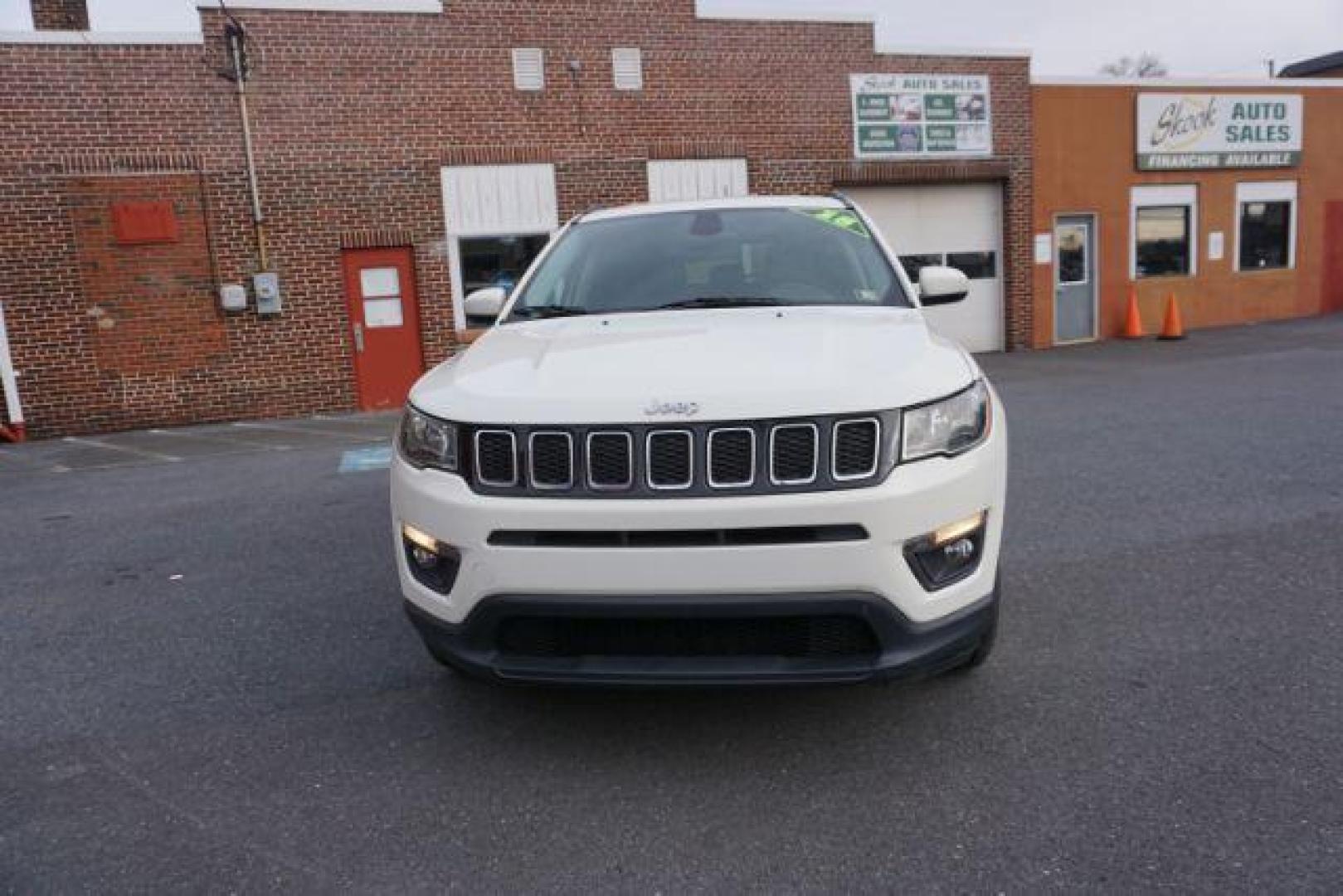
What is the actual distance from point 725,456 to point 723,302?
1.33m

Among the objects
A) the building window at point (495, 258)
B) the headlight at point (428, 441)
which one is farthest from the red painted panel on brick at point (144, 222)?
the headlight at point (428, 441)

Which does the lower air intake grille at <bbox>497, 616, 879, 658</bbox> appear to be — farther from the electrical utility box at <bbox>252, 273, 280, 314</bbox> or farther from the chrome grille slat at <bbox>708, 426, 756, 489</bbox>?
the electrical utility box at <bbox>252, 273, 280, 314</bbox>

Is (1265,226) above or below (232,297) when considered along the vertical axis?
above

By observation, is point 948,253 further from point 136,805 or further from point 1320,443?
point 136,805

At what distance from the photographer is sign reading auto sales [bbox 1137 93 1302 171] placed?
17719 millimetres

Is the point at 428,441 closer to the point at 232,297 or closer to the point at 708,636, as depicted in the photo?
the point at 708,636

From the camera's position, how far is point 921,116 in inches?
619

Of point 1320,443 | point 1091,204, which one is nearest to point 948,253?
point 1091,204

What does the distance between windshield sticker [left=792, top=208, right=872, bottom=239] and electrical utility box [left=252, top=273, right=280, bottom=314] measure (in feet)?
32.1

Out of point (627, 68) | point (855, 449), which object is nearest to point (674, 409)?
point (855, 449)

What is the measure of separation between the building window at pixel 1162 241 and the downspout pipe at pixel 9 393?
17580 millimetres

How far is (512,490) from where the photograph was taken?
2748 millimetres

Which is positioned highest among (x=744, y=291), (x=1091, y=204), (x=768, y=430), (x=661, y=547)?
(x=1091, y=204)

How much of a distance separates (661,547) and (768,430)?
416 millimetres
